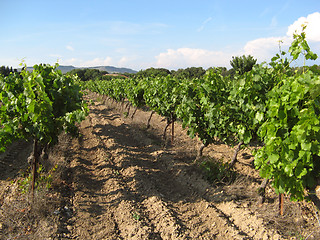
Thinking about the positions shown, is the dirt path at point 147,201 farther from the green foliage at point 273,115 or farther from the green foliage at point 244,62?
the green foliage at point 244,62

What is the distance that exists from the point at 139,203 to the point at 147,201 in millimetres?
213

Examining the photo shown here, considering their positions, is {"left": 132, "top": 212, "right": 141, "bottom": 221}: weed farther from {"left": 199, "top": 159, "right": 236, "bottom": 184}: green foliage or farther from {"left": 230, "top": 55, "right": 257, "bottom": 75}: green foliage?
{"left": 230, "top": 55, "right": 257, "bottom": 75}: green foliage

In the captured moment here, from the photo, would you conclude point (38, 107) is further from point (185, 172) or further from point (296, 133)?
point (296, 133)

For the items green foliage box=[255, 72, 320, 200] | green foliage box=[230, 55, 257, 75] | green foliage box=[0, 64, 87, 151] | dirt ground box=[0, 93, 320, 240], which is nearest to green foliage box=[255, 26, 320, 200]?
green foliage box=[255, 72, 320, 200]

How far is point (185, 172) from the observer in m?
7.16

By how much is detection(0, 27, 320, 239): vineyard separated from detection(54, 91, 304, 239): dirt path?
0.09 feet

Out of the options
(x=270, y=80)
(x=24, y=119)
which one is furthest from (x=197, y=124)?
(x=24, y=119)

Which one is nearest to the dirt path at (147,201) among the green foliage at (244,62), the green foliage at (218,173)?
the green foliage at (218,173)

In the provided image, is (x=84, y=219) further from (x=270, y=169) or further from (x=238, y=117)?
(x=238, y=117)

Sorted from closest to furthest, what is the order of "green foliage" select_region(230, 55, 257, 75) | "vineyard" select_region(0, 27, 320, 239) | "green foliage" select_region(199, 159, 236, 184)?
"vineyard" select_region(0, 27, 320, 239) < "green foliage" select_region(199, 159, 236, 184) < "green foliage" select_region(230, 55, 257, 75)

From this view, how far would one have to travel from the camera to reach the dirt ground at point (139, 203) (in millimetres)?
4383

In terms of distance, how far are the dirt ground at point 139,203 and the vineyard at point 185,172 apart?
0.03 metres

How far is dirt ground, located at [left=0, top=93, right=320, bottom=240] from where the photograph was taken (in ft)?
14.4

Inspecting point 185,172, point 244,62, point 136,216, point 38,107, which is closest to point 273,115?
point 136,216
